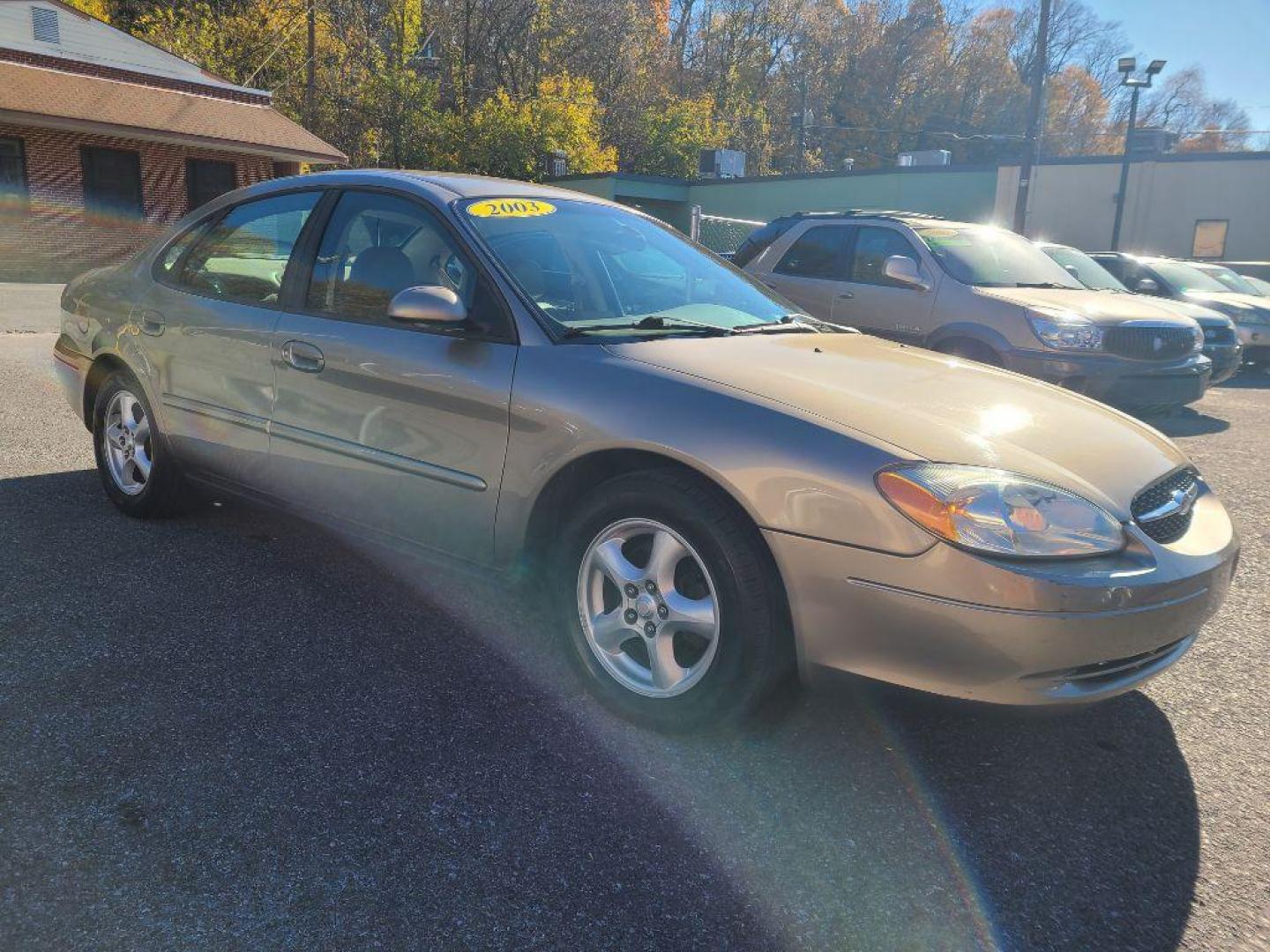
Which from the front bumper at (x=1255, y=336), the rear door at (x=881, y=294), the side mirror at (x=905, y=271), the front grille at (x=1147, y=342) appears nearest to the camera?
the front grille at (x=1147, y=342)

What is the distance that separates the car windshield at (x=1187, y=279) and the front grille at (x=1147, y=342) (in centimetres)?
552

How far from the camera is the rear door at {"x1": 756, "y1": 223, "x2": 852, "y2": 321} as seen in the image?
27.9ft

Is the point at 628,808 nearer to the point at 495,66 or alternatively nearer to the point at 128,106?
the point at 128,106

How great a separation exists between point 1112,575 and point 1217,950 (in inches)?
31.8

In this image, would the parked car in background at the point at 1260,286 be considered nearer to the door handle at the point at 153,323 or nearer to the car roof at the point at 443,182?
the car roof at the point at 443,182

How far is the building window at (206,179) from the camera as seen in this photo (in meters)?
23.5

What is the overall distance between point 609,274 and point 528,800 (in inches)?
73.9

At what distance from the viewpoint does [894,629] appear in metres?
2.36

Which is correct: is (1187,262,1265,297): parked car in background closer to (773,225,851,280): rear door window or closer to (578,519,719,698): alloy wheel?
(773,225,851,280): rear door window

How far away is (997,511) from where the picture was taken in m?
2.32

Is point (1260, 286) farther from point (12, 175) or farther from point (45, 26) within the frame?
point (45, 26)

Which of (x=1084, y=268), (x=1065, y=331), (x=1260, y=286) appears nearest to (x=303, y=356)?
(x=1065, y=331)

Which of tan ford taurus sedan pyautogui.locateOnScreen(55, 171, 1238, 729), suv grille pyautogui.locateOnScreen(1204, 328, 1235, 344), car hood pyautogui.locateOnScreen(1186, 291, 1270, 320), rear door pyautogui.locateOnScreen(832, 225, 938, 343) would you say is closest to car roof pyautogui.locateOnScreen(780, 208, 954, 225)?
rear door pyautogui.locateOnScreen(832, 225, 938, 343)

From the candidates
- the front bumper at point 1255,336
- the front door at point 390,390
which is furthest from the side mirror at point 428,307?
the front bumper at point 1255,336
